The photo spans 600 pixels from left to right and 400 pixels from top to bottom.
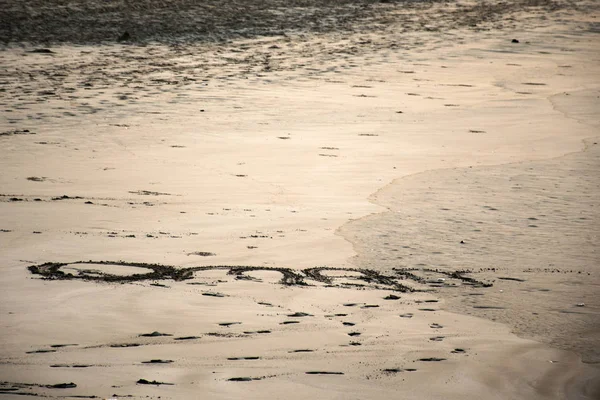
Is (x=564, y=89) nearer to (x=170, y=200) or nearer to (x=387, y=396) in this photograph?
(x=170, y=200)

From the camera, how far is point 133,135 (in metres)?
9.41

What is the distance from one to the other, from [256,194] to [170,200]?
65cm

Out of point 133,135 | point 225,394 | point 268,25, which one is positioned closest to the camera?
point 225,394

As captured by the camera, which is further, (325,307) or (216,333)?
(325,307)

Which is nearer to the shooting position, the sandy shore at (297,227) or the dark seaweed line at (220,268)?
the sandy shore at (297,227)

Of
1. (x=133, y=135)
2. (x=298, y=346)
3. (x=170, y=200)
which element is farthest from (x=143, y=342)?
(x=133, y=135)

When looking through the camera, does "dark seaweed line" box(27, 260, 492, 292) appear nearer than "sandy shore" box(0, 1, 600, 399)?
No

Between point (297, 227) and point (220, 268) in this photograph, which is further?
point (297, 227)

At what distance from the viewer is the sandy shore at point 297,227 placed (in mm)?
4215

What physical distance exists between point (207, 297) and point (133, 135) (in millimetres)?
4610

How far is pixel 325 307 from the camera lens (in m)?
4.96

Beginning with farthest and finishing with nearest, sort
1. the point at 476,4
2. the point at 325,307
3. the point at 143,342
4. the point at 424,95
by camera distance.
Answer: the point at 476,4 → the point at 424,95 → the point at 325,307 → the point at 143,342

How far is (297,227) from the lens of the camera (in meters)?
6.50

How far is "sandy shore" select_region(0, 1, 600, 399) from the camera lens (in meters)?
4.21
